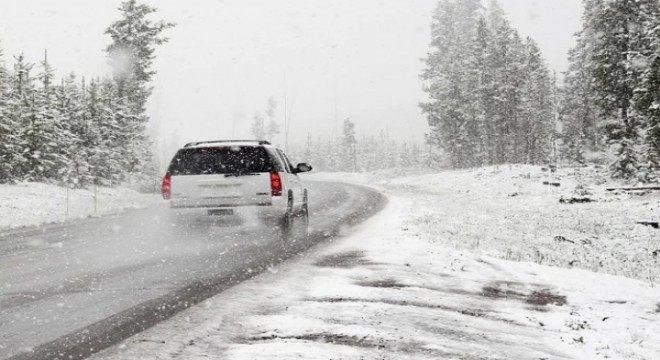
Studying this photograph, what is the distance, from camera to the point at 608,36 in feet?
93.6

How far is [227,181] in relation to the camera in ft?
34.1

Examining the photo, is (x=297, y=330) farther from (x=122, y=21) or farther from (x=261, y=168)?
(x=122, y=21)

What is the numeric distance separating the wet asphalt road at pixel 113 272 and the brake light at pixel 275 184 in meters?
0.71

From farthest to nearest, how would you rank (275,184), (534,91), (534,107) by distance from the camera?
(534,107) → (534,91) → (275,184)

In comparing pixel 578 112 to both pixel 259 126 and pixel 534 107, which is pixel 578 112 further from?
pixel 259 126

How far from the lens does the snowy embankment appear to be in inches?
600

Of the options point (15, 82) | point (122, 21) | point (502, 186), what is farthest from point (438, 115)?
point (15, 82)

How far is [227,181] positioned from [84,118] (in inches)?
857

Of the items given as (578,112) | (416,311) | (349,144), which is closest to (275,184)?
(416,311)

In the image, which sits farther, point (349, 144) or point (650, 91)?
point (349, 144)

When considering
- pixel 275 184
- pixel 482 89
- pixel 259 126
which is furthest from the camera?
pixel 259 126

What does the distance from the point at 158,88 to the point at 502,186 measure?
109 m

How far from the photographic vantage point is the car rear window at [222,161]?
10594mm

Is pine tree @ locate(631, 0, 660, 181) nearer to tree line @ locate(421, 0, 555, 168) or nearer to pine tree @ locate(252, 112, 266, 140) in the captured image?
tree line @ locate(421, 0, 555, 168)
